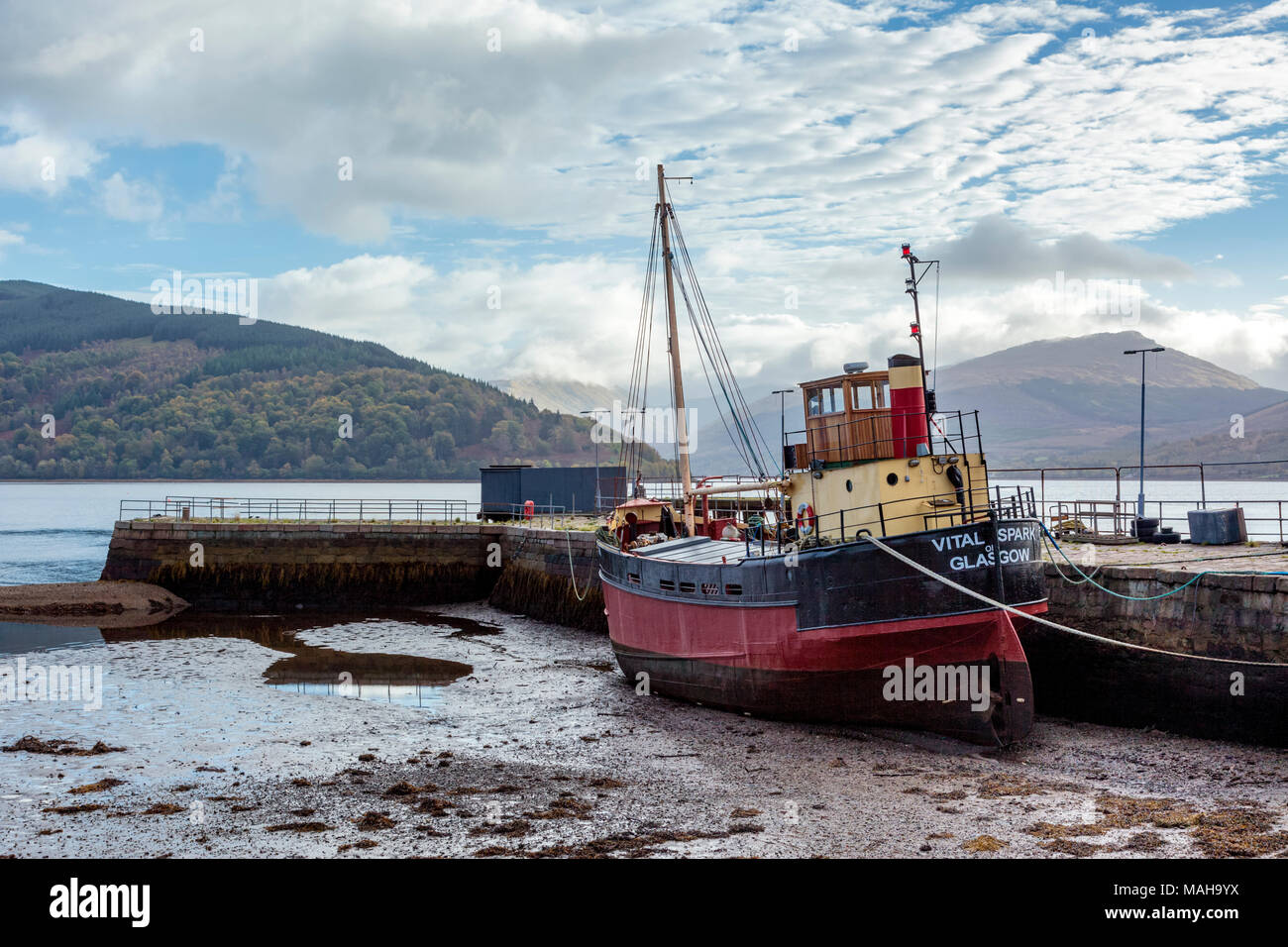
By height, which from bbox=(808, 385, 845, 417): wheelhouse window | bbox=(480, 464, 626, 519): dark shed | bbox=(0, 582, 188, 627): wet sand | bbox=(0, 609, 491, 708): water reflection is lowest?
bbox=(0, 609, 491, 708): water reflection

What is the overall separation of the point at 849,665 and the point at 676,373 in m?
11.4

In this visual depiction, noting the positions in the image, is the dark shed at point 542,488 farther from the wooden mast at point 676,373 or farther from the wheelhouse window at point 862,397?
the wheelhouse window at point 862,397

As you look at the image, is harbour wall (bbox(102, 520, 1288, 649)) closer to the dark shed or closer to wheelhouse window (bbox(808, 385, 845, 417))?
the dark shed

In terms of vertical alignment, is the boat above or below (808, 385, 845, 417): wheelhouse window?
below

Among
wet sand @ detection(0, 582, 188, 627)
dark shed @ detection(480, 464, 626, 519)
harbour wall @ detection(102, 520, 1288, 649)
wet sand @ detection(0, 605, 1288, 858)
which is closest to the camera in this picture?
wet sand @ detection(0, 605, 1288, 858)

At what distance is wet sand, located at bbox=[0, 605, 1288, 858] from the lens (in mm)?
11133

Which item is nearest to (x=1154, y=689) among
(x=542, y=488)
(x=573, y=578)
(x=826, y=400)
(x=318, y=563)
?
(x=826, y=400)

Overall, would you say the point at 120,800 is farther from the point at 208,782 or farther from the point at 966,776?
the point at 966,776

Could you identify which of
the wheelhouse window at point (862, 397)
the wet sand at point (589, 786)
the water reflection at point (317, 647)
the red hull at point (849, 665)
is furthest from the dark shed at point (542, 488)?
the wheelhouse window at point (862, 397)

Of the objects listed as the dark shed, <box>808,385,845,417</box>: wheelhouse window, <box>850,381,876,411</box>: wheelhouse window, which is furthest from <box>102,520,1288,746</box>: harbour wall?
the dark shed

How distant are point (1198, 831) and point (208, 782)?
43.1ft

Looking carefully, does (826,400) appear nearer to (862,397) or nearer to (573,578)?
(862,397)

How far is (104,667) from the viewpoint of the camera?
24.8 metres

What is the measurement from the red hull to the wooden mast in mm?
5528
